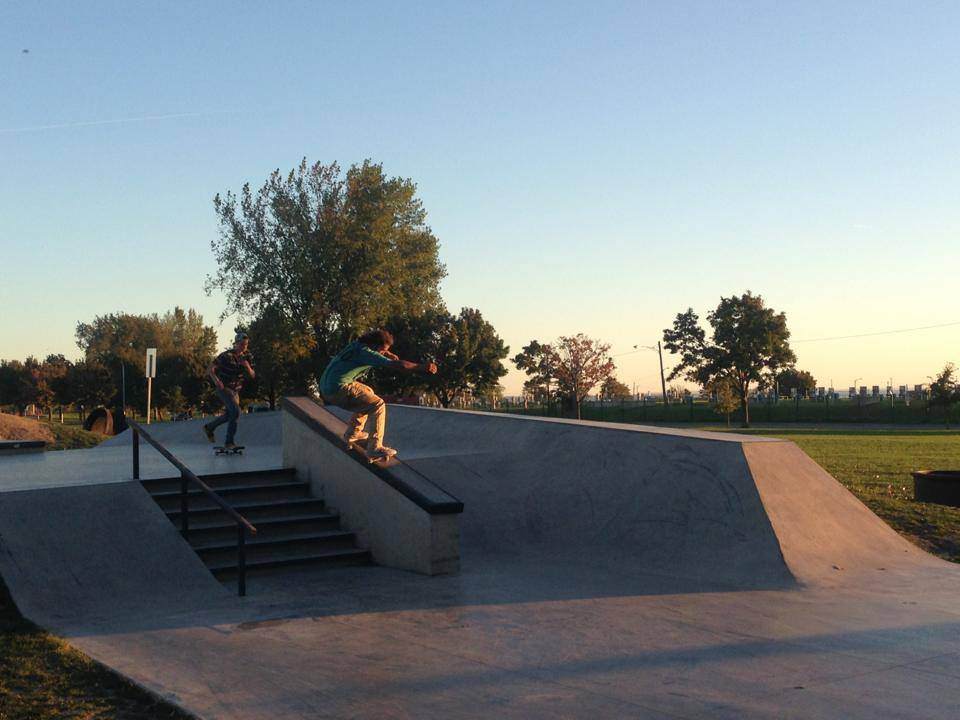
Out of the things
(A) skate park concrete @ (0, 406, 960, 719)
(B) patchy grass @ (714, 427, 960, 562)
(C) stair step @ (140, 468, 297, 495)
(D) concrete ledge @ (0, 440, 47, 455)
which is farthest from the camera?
(D) concrete ledge @ (0, 440, 47, 455)

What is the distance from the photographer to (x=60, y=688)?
503cm

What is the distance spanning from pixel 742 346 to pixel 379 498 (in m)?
57.8

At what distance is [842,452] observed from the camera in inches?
912

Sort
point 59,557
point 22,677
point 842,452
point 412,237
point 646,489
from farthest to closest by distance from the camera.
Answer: point 412,237 → point 842,452 → point 646,489 → point 59,557 → point 22,677

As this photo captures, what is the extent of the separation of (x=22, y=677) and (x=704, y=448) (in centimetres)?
644

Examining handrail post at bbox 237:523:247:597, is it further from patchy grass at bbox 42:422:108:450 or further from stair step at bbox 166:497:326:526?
patchy grass at bbox 42:422:108:450

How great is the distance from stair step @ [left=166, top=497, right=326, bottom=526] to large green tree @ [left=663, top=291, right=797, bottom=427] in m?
54.2

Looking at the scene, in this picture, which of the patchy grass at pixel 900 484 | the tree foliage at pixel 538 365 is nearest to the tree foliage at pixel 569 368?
the tree foliage at pixel 538 365

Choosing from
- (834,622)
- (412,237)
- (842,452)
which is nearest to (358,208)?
(412,237)

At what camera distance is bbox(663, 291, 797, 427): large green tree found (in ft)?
206

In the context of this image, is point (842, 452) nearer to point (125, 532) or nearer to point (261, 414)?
point (261, 414)

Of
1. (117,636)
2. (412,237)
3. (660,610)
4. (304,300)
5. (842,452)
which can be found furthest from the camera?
(412,237)

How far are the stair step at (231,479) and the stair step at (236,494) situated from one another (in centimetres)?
10

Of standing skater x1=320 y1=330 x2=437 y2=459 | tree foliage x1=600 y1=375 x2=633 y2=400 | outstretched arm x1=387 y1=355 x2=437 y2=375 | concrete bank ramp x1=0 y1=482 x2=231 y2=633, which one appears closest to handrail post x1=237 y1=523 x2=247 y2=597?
concrete bank ramp x1=0 y1=482 x2=231 y2=633
